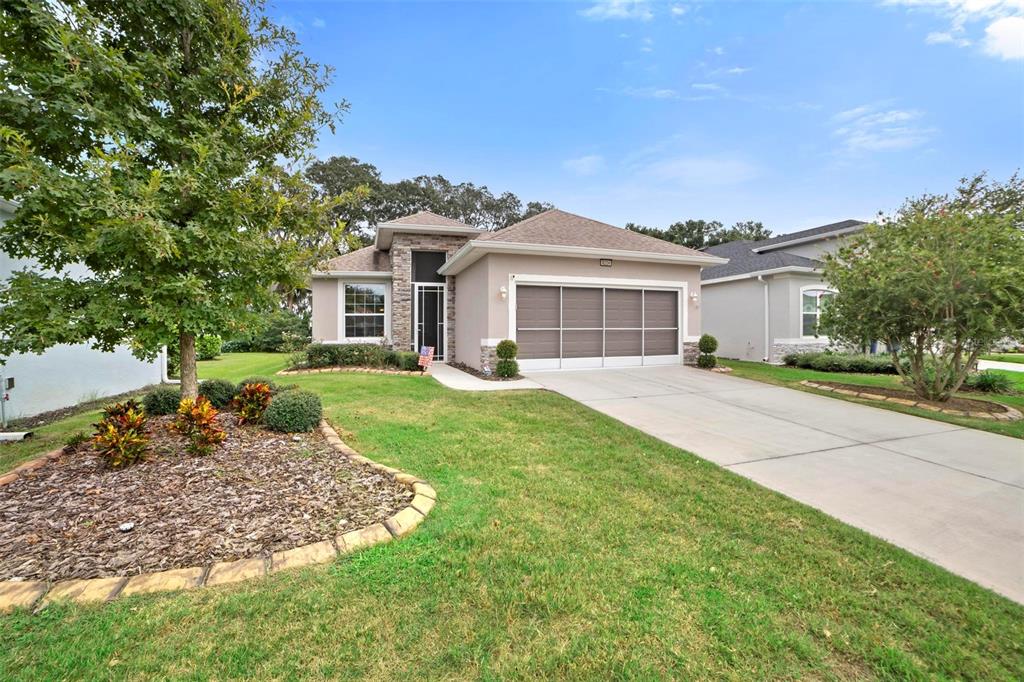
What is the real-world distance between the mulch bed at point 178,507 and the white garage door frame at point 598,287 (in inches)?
271

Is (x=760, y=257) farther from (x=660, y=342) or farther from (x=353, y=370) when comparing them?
(x=353, y=370)

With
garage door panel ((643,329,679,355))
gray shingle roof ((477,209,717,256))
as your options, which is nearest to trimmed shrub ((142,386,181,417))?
gray shingle roof ((477,209,717,256))

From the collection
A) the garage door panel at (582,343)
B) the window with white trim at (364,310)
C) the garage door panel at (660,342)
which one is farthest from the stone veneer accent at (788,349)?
the window with white trim at (364,310)

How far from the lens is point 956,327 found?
709cm

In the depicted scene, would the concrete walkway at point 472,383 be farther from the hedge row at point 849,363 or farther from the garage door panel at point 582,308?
the hedge row at point 849,363

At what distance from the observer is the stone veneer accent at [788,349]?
13930mm

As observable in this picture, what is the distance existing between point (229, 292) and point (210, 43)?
268cm

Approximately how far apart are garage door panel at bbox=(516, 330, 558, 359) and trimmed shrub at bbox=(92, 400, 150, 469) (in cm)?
774

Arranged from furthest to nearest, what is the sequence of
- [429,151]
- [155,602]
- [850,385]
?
[429,151] < [850,385] < [155,602]

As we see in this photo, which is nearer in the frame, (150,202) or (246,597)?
(246,597)

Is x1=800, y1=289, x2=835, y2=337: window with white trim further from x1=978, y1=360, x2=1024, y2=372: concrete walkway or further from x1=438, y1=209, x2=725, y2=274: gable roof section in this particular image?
x1=978, y1=360, x2=1024, y2=372: concrete walkway

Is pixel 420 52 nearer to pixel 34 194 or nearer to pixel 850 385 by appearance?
pixel 34 194

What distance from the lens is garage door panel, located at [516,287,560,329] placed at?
10.6 meters

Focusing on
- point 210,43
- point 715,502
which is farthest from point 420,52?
point 715,502
